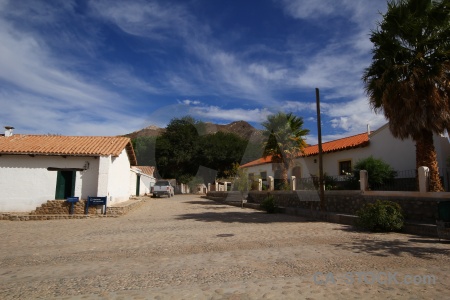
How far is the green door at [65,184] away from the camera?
1641 cm

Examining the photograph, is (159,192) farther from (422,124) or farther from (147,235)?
(422,124)

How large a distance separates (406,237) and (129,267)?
7.98m

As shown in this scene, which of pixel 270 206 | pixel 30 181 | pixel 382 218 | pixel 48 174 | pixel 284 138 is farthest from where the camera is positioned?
pixel 284 138

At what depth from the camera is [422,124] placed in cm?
1052

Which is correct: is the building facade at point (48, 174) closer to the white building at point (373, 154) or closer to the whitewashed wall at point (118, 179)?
the whitewashed wall at point (118, 179)

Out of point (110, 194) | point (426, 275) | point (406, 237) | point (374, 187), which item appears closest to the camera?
point (426, 275)

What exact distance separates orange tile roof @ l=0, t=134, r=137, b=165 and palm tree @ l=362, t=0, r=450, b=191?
14611 millimetres

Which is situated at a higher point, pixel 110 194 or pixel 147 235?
pixel 110 194

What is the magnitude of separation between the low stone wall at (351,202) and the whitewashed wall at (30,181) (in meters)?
12.0

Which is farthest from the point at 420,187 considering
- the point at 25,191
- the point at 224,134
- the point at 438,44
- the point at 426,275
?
the point at 224,134

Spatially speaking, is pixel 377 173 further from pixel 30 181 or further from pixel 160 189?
pixel 160 189

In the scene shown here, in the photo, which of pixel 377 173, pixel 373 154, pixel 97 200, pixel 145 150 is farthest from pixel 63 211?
pixel 145 150

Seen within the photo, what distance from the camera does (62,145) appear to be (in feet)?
58.4

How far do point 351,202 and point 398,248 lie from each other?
6.71m
